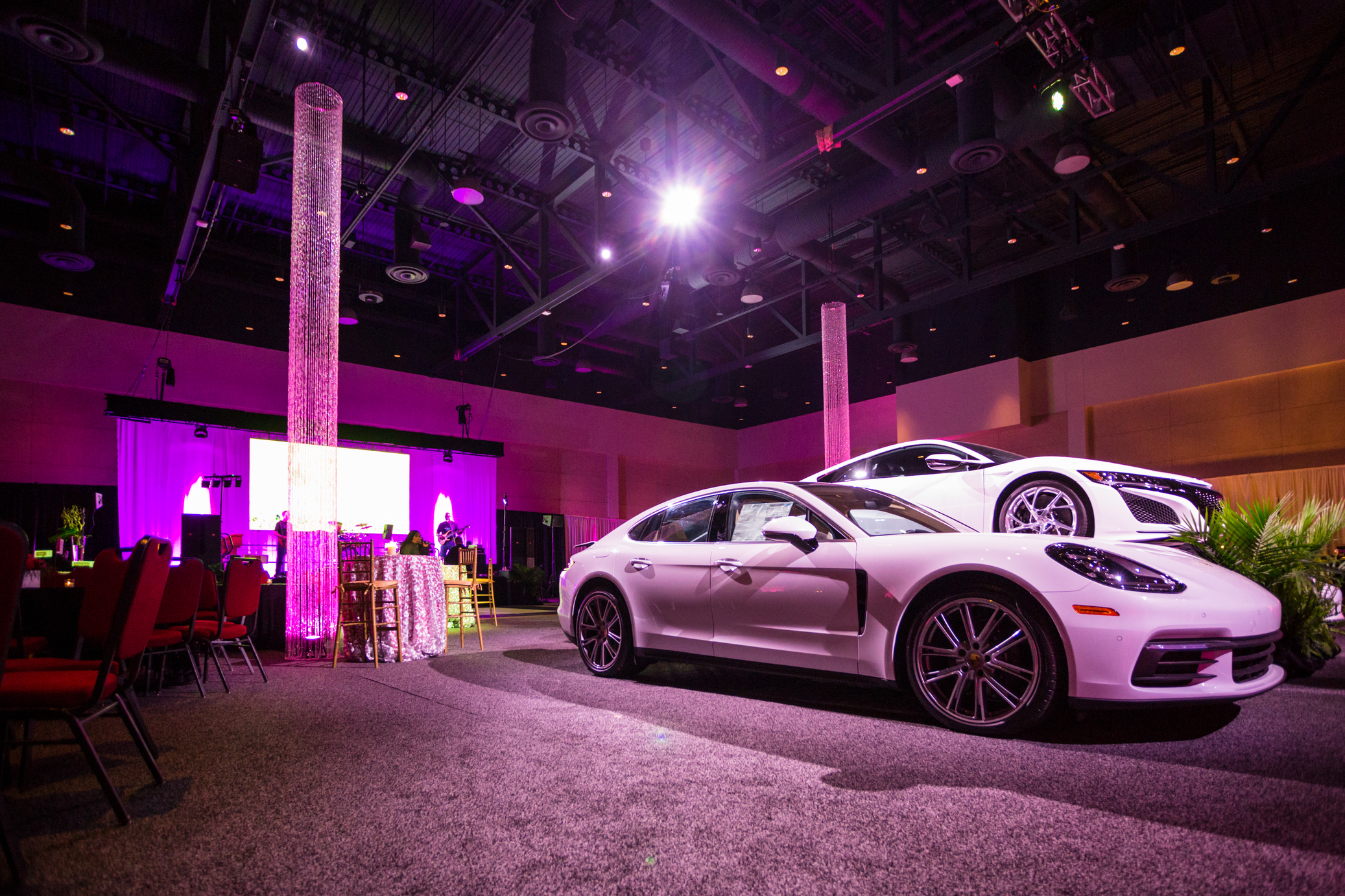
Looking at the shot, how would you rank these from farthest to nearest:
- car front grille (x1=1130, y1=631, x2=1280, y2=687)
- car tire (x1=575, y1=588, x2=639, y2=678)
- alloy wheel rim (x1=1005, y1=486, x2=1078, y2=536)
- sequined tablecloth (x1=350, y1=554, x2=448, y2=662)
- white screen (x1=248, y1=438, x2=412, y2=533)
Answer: white screen (x1=248, y1=438, x2=412, y2=533)
sequined tablecloth (x1=350, y1=554, x2=448, y2=662)
alloy wheel rim (x1=1005, y1=486, x2=1078, y2=536)
car tire (x1=575, y1=588, x2=639, y2=678)
car front grille (x1=1130, y1=631, x2=1280, y2=687)

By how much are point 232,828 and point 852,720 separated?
2.46 m

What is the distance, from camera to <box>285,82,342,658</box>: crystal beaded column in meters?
6.72

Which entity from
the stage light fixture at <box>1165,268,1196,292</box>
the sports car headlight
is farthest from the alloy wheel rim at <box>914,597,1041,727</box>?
the stage light fixture at <box>1165,268,1196,292</box>

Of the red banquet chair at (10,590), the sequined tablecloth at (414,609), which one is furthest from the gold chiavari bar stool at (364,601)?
the red banquet chair at (10,590)

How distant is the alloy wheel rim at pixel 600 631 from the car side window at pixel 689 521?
614mm

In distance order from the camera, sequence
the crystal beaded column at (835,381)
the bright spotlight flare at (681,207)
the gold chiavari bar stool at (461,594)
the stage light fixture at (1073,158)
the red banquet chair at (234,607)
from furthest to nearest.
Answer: the crystal beaded column at (835,381)
the bright spotlight flare at (681,207)
the gold chiavari bar stool at (461,594)
the stage light fixture at (1073,158)
the red banquet chair at (234,607)

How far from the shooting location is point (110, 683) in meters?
2.19

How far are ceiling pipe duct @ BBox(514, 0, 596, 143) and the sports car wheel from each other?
5259 mm

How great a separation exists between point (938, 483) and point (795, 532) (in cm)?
314

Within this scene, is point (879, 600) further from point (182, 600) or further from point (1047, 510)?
point (182, 600)

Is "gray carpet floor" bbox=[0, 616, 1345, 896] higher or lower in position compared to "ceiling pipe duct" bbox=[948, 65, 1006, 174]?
lower

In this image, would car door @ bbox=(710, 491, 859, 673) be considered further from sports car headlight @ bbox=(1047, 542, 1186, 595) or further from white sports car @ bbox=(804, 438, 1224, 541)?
white sports car @ bbox=(804, 438, 1224, 541)

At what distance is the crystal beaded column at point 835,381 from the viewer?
36.9 feet

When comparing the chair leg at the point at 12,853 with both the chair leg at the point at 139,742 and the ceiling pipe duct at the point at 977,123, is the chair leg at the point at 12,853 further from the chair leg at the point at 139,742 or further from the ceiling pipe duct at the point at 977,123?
the ceiling pipe duct at the point at 977,123
